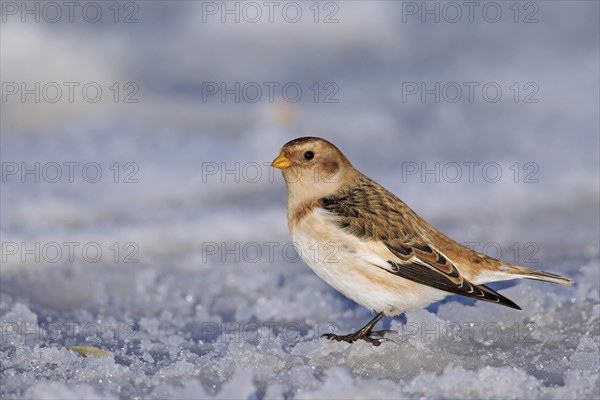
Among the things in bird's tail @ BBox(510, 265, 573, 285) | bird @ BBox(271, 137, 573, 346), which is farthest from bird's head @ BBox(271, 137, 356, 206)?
bird's tail @ BBox(510, 265, 573, 285)

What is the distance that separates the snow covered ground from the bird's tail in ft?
0.94

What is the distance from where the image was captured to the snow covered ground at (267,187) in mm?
3967

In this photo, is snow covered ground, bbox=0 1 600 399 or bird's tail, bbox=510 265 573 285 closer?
snow covered ground, bbox=0 1 600 399

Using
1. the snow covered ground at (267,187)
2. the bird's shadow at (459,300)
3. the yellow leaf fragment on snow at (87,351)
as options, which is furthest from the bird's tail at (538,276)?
the yellow leaf fragment on snow at (87,351)

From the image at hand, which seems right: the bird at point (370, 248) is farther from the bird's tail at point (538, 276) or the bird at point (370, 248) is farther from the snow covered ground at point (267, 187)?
the snow covered ground at point (267, 187)

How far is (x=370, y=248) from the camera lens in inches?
171

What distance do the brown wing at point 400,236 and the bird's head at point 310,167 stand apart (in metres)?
0.09

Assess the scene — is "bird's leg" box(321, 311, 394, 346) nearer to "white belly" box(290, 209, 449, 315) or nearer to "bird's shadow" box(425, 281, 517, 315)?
"white belly" box(290, 209, 449, 315)

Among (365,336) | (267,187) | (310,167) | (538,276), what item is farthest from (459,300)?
(267,187)

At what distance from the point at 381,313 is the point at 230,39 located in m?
8.13

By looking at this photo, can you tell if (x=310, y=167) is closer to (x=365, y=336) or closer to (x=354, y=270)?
(x=354, y=270)

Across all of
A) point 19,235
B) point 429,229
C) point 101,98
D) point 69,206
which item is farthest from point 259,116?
point 429,229

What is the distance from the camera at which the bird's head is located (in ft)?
15.4

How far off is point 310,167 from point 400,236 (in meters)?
0.61
